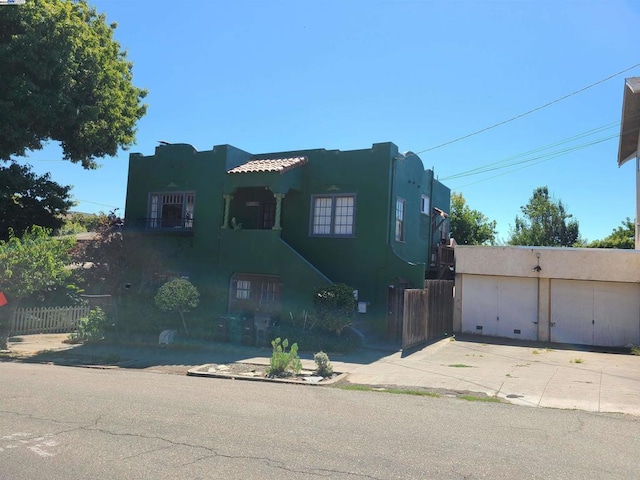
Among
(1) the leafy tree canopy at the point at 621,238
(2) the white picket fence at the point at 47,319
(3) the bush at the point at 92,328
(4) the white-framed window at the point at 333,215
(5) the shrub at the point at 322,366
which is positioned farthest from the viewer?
(1) the leafy tree canopy at the point at 621,238

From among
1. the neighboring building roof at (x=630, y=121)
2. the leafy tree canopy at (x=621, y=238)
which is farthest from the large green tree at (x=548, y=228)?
the neighboring building roof at (x=630, y=121)

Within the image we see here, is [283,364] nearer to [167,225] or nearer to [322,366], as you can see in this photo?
[322,366]

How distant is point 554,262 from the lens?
18078 mm

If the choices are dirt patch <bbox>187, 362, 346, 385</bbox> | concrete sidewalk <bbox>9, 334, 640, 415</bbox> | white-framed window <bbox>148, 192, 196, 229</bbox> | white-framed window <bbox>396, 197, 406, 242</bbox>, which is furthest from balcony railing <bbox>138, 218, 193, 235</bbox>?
dirt patch <bbox>187, 362, 346, 385</bbox>

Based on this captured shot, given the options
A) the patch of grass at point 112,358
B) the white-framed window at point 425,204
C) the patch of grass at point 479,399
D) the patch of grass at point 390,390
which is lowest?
the patch of grass at point 112,358

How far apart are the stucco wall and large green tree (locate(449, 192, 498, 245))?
16.2 metres

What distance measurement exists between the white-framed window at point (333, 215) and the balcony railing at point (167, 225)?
502 centimetres

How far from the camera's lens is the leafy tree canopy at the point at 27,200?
2086 centimetres

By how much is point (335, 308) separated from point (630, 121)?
1488 centimetres

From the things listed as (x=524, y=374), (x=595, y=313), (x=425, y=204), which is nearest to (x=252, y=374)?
(x=524, y=374)

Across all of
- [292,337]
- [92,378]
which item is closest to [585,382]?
[292,337]

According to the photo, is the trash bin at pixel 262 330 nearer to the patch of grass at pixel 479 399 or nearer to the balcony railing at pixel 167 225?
the balcony railing at pixel 167 225

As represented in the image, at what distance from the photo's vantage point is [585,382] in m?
10.8

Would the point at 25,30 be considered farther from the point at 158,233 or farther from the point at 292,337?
the point at 292,337
